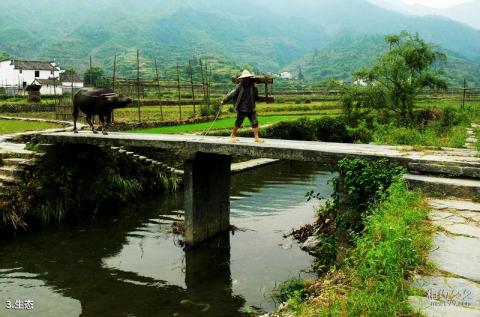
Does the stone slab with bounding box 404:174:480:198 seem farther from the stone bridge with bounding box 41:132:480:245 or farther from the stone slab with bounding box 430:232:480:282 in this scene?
the stone slab with bounding box 430:232:480:282

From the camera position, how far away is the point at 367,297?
382cm

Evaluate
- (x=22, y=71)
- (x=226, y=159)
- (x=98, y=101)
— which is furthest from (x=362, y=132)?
(x=22, y=71)

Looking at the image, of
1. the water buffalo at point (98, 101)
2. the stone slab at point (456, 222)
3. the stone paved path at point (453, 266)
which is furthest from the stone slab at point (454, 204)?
the water buffalo at point (98, 101)

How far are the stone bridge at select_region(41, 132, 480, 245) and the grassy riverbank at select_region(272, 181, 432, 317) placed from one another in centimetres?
222

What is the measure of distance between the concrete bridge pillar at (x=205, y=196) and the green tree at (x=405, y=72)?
1517cm

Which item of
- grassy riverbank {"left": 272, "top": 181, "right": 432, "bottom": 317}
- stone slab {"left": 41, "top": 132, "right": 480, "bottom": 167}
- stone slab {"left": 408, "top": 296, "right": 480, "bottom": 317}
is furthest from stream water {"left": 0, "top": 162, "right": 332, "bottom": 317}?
stone slab {"left": 408, "top": 296, "right": 480, "bottom": 317}

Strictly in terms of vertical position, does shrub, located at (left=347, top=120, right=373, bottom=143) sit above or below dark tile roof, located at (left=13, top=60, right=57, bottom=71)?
below

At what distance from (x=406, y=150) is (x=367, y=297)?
20.5ft

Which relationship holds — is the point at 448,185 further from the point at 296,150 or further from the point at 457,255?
the point at 296,150

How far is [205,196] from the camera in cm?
1213

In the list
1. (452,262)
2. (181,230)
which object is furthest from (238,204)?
(452,262)

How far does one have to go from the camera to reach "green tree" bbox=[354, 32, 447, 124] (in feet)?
80.6

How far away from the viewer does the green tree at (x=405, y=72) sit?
24.6 m

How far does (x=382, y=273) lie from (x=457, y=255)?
104cm
